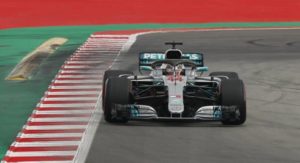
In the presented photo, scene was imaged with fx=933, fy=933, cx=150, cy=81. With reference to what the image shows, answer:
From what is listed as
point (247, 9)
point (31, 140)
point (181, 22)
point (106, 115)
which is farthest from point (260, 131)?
point (247, 9)

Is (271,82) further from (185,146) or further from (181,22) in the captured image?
(181,22)

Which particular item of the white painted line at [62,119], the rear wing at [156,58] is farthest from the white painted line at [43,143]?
the rear wing at [156,58]

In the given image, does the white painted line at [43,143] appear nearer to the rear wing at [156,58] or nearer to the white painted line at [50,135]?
the white painted line at [50,135]

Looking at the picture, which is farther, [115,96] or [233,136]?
[115,96]

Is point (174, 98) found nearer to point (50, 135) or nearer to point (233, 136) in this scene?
point (233, 136)

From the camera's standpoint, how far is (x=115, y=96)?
20.0 meters

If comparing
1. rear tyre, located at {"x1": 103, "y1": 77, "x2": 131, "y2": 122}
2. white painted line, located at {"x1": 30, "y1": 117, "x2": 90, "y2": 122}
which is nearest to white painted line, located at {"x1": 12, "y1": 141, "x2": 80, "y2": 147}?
rear tyre, located at {"x1": 103, "y1": 77, "x2": 131, "y2": 122}

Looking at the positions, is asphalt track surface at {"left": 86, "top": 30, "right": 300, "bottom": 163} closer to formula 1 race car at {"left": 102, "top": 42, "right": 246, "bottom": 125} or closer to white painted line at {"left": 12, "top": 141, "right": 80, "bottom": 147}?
formula 1 race car at {"left": 102, "top": 42, "right": 246, "bottom": 125}

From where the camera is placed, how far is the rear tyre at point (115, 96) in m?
20.0

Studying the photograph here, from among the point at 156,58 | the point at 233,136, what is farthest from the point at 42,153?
the point at 156,58

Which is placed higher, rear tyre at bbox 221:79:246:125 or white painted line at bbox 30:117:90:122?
rear tyre at bbox 221:79:246:125

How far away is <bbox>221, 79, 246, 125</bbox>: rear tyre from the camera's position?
1989 centimetres

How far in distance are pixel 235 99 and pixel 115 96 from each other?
2.57m

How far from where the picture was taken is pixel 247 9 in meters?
59.6
